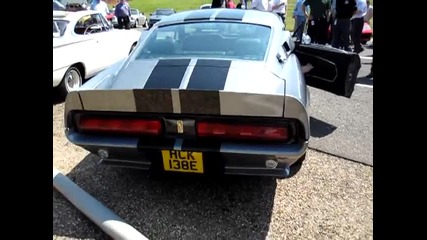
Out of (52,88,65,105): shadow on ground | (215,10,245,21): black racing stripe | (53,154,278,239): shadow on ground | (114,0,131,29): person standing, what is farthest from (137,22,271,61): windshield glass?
(114,0,131,29): person standing

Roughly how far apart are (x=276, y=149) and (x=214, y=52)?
40.1 inches

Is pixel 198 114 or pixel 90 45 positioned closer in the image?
pixel 198 114

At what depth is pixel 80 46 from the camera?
17.7 ft

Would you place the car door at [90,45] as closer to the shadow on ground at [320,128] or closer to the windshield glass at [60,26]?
the windshield glass at [60,26]

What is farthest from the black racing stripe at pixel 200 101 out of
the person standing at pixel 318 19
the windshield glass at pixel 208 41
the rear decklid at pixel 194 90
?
the person standing at pixel 318 19

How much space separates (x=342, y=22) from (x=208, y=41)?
4.43 meters

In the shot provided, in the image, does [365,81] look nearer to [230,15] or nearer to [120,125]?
[230,15]

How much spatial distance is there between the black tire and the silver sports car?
103 inches

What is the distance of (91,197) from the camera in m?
2.56

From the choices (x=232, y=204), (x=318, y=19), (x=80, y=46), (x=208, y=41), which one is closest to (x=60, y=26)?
(x=80, y=46)

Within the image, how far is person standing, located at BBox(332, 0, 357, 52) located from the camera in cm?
634

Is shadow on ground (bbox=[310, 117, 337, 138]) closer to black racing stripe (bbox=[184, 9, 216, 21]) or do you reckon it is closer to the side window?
black racing stripe (bbox=[184, 9, 216, 21])

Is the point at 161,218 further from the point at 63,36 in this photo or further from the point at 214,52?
the point at 63,36
